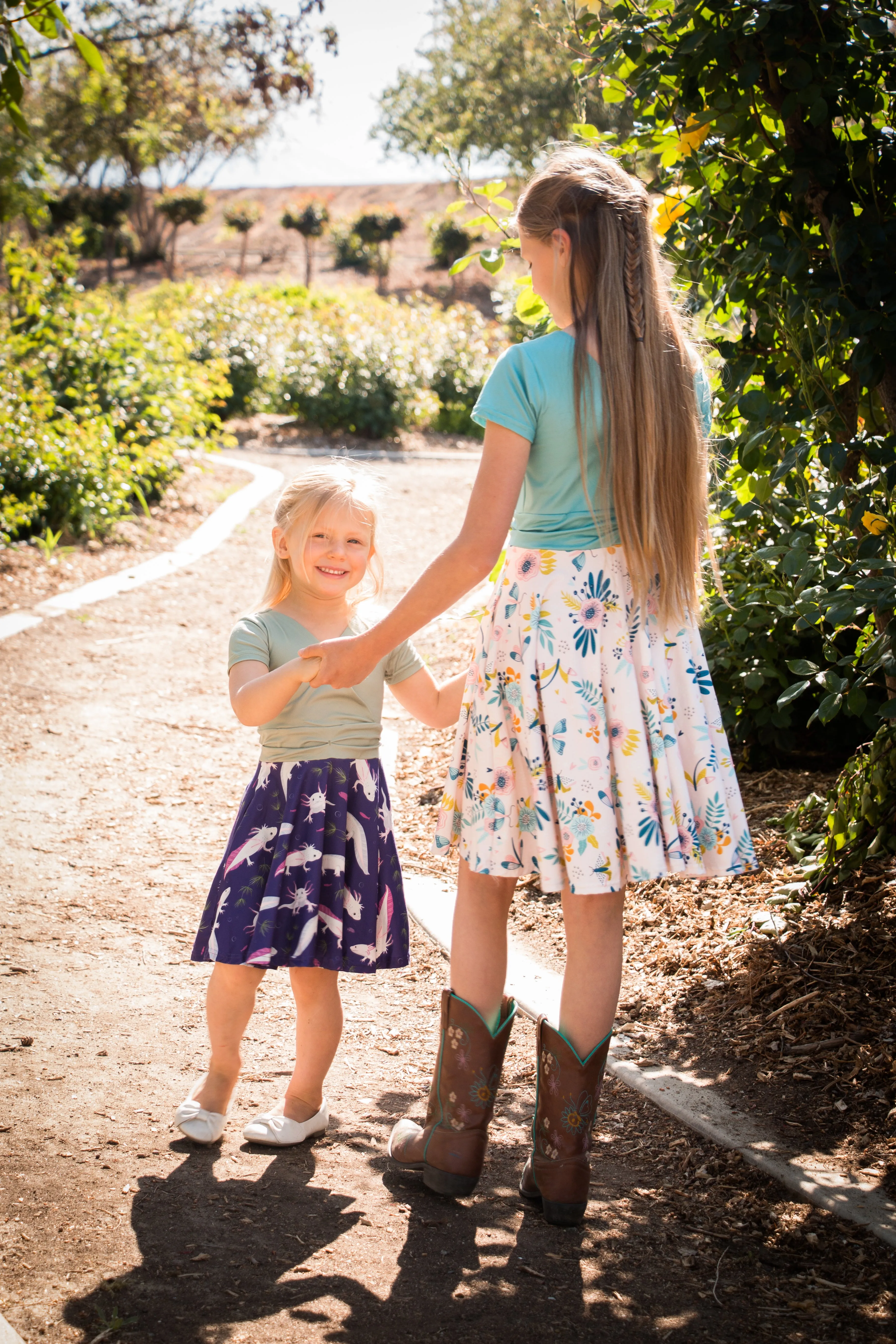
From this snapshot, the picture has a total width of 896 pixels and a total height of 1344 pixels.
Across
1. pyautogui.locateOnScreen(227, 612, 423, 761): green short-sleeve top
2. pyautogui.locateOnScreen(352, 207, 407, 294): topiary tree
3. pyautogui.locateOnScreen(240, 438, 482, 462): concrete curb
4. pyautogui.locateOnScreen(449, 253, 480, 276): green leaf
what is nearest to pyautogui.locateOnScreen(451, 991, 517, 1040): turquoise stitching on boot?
pyautogui.locateOnScreen(227, 612, 423, 761): green short-sleeve top

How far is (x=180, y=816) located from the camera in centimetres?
411

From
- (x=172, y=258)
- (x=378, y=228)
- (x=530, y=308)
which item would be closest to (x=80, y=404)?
(x=530, y=308)

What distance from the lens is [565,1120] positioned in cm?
201

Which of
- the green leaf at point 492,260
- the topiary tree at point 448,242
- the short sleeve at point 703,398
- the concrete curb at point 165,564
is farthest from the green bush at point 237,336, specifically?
the topiary tree at point 448,242

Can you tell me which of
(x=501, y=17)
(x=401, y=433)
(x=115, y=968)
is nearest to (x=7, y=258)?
(x=401, y=433)

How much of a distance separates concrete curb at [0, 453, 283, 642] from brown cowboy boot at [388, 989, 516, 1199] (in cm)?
443

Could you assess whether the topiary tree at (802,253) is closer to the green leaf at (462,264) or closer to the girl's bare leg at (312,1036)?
the green leaf at (462,264)

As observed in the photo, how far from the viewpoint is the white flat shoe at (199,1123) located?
7.26 feet

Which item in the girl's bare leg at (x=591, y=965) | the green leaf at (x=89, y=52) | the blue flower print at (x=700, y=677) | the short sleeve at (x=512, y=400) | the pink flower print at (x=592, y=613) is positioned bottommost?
the girl's bare leg at (x=591, y=965)

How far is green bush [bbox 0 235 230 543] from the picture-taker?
7.36 meters

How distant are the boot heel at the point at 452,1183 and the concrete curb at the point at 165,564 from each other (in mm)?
4472

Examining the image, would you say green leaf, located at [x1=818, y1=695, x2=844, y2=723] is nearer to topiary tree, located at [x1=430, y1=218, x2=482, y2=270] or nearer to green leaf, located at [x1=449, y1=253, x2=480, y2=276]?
green leaf, located at [x1=449, y1=253, x2=480, y2=276]

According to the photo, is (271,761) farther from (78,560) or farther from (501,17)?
(501,17)

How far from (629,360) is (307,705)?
0.91 m
